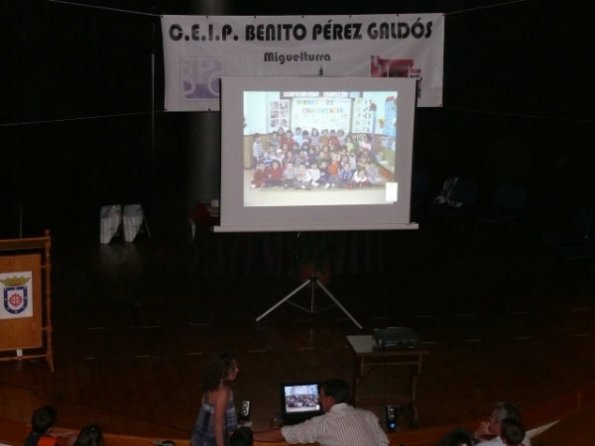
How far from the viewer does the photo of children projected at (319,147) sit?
7102 millimetres

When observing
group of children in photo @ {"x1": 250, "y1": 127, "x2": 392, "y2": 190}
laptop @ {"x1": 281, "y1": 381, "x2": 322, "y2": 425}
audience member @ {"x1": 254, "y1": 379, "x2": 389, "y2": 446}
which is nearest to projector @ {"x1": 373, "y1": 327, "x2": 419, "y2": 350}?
laptop @ {"x1": 281, "y1": 381, "x2": 322, "y2": 425}

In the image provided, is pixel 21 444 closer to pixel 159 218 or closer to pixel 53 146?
pixel 53 146

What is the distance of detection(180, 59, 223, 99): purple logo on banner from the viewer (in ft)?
29.3

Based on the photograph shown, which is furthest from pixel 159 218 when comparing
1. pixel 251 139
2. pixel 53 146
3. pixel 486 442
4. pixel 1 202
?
pixel 486 442

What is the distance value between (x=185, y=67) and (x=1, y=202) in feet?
7.54

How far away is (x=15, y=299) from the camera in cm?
621

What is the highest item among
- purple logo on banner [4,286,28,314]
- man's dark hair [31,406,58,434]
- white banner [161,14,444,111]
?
white banner [161,14,444,111]

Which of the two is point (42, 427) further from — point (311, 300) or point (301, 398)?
point (311, 300)

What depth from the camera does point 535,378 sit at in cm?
638

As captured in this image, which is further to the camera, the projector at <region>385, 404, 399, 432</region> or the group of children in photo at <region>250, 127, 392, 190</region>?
the group of children in photo at <region>250, 127, 392, 190</region>

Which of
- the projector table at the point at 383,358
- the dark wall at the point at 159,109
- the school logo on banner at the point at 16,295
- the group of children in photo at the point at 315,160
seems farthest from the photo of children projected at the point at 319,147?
the dark wall at the point at 159,109

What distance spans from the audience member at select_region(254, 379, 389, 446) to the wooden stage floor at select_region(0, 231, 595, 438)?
1.08 metres

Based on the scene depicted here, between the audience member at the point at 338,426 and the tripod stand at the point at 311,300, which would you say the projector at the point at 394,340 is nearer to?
the audience member at the point at 338,426

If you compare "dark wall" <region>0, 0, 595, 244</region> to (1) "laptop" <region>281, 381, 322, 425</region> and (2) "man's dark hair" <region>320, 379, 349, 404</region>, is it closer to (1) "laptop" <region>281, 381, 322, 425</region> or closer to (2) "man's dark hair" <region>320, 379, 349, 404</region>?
(1) "laptop" <region>281, 381, 322, 425</region>
